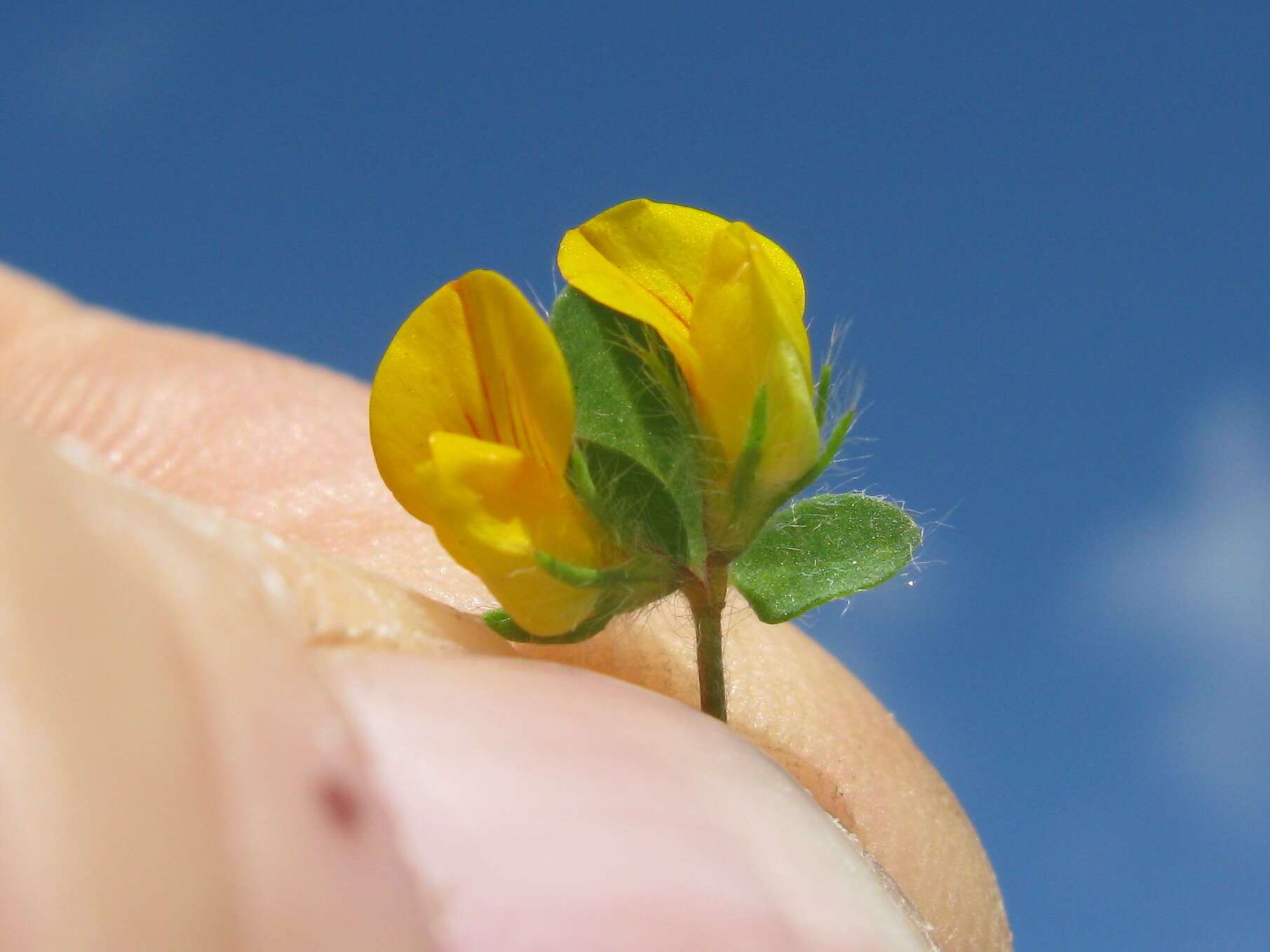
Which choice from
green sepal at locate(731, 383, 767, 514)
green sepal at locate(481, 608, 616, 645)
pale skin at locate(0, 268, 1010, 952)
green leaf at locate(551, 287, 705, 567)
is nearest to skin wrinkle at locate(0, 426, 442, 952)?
pale skin at locate(0, 268, 1010, 952)

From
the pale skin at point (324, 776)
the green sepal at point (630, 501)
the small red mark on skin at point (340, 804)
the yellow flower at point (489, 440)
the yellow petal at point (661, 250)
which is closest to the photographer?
the pale skin at point (324, 776)

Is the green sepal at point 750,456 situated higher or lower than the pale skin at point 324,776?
higher

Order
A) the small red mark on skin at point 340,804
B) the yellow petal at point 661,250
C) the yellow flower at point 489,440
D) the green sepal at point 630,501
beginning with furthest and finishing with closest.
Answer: the yellow petal at point 661,250, the green sepal at point 630,501, the yellow flower at point 489,440, the small red mark on skin at point 340,804

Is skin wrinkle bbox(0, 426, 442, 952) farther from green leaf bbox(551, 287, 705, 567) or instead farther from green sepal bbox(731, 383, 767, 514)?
green sepal bbox(731, 383, 767, 514)

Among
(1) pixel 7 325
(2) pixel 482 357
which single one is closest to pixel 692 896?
(2) pixel 482 357

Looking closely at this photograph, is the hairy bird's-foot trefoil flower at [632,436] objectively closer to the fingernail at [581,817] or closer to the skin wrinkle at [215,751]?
the fingernail at [581,817]

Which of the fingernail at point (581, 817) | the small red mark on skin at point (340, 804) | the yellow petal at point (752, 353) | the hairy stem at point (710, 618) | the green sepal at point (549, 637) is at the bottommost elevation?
the small red mark on skin at point (340, 804)

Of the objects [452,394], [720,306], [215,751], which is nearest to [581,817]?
[215,751]

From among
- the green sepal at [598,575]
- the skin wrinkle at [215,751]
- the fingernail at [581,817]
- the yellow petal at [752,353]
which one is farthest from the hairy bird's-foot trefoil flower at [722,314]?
the skin wrinkle at [215,751]
